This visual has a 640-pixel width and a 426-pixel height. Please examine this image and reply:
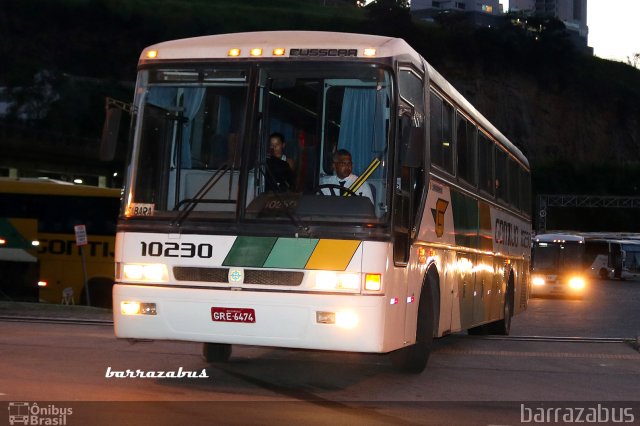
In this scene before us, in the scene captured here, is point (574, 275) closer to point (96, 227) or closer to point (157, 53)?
point (96, 227)

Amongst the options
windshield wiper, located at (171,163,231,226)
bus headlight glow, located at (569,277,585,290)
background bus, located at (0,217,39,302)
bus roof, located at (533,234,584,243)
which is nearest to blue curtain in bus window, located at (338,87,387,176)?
windshield wiper, located at (171,163,231,226)

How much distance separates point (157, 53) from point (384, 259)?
291cm

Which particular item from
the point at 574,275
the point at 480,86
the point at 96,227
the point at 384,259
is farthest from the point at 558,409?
the point at 480,86

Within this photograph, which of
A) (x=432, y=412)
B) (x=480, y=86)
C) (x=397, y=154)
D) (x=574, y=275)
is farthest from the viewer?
(x=480, y=86)

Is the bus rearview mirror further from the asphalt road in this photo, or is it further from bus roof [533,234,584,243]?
bus roof [533,234,584,243]

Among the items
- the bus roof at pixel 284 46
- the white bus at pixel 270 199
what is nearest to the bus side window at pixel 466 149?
the white bus at pixel 270 199

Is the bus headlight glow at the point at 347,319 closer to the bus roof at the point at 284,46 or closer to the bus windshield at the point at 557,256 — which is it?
the bus roof at the point at 284,46

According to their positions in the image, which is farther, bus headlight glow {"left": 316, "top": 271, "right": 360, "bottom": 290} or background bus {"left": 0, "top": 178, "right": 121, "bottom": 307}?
background bus {"left": 0, "top": 178, "right": 121, "bottom": 307}

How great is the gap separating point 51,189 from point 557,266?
881 inches

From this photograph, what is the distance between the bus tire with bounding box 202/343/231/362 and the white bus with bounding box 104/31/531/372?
2.51m

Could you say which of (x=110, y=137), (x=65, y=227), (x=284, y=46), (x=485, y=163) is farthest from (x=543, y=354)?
(x=65, y=227)

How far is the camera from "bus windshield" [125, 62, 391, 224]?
1059 cm

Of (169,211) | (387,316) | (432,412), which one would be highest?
(169,211)

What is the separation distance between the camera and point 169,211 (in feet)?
35.5
